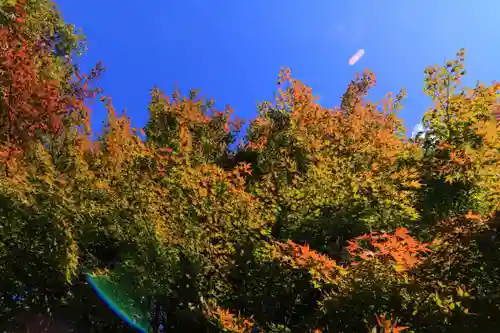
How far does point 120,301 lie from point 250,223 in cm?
319

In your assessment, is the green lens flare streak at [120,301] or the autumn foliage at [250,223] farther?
the green lens flare streak at [120,301]

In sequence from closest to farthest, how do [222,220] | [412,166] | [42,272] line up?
[42,272] < [222,220] < [412,166]

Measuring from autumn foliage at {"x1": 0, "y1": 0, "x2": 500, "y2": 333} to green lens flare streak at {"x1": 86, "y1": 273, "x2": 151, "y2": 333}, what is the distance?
0.23 metres

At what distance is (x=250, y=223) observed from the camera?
846 cm

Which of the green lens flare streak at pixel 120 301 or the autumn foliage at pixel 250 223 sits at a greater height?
the autumn foliage at pixel 250 223

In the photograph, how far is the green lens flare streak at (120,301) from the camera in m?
7.91

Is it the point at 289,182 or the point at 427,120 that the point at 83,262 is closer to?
the point at 289,182

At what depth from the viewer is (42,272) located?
314 inches

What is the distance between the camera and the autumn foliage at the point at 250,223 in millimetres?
5973

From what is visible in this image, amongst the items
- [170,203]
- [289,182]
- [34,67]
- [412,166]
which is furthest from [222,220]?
[34,67]

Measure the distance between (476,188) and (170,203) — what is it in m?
6.90

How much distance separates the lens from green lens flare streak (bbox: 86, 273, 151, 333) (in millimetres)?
7914

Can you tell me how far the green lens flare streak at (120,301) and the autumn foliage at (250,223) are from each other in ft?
0.75

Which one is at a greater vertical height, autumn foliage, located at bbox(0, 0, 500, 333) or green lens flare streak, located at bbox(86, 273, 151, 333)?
autumn foliage, located at bbox(0, 0, 500, 333)
